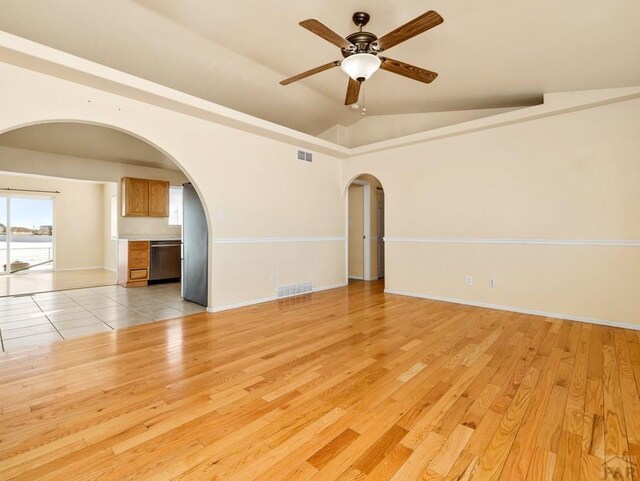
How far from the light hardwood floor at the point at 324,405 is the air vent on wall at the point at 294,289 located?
1.70m

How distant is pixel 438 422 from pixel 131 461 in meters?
1.55

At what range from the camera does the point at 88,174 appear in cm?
614

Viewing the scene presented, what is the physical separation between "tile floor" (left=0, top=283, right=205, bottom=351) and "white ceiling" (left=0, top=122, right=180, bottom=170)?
218 cm

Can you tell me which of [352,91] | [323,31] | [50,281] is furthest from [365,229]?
[50,281]

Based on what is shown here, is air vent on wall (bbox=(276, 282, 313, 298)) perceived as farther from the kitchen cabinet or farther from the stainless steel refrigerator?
the kitchen cabinet

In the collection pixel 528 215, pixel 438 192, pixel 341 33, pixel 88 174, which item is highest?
pixel 341 33

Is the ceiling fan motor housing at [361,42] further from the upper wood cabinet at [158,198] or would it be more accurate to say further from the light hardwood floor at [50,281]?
the light hardwood floor at [50,281]

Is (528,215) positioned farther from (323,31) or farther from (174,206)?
(174,206)

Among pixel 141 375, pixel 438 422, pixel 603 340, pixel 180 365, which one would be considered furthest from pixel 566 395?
pixel 141 375

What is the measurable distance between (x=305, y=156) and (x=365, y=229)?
7.46 ft

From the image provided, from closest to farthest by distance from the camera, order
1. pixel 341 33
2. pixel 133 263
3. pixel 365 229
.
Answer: pixel 341 33
pixel 133 263
pixel 365 229

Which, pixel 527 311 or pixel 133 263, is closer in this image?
pixel 527 311

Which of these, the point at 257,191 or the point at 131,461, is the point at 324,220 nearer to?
the point at 257,191

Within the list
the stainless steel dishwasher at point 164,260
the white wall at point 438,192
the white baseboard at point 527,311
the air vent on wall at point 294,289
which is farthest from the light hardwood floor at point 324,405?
the stainless steel dishwasher at point 164,260
